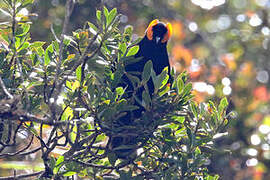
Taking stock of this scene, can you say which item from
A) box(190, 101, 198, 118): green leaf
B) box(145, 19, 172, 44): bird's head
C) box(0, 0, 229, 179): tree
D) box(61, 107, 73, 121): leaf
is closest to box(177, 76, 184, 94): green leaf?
box(0, 0, 229, 179): tree

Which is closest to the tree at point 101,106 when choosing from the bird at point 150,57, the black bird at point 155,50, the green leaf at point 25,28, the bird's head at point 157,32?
the green leaf at point 25,28

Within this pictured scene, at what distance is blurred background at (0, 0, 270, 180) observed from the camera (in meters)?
4.54

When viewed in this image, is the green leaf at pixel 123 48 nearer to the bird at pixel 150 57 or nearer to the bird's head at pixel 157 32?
the bird at pixel 150 57

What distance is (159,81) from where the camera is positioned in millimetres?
2354

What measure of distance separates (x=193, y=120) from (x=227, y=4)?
568 cm

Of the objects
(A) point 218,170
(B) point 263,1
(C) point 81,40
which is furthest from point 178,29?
(C) point 81,40

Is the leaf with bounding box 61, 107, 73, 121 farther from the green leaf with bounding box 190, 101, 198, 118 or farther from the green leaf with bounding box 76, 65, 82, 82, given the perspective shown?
the green leaf with bounding box 190, 101, 198, 118

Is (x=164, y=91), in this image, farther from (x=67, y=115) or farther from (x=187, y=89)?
(x=67, y=115)

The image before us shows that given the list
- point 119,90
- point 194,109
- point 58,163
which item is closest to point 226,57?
point 194,109

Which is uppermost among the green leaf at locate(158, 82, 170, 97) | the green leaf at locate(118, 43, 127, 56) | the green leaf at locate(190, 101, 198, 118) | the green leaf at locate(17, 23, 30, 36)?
the green leaf at locate(17, 23, 30, 36)

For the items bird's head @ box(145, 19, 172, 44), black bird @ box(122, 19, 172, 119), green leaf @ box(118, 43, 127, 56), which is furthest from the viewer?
bird's head @ box(145, 19, 172, 44)

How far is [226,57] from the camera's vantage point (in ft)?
19.8

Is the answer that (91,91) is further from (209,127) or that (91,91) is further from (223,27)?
(223,27)

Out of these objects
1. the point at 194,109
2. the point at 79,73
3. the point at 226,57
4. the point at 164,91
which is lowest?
the point at 194,109
